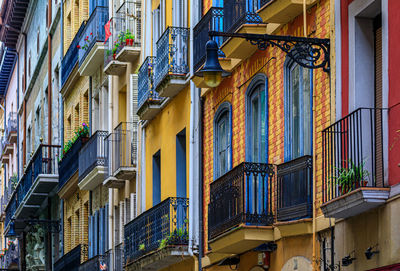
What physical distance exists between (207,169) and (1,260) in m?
38.8

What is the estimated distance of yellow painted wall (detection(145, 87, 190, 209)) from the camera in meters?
24.0

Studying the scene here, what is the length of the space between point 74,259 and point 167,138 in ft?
35.7

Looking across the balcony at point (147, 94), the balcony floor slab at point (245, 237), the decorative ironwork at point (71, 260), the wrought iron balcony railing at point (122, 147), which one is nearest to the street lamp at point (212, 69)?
the balcony floor slab at point (245, 237)

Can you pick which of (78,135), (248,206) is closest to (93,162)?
(78,135)

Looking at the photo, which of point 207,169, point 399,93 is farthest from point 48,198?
point 399,93

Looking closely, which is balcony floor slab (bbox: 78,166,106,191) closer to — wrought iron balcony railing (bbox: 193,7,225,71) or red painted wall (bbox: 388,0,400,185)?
wrought iron balcony railing (bbox: 193,7,225,71)

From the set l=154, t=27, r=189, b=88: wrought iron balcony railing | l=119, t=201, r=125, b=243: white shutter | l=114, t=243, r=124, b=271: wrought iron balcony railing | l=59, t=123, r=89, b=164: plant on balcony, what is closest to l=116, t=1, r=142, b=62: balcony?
l=119, t=201, r=125, b=243: white shutter

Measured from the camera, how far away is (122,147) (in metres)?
29.0

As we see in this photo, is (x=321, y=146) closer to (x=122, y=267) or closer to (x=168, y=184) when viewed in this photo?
(x=168, y=184)

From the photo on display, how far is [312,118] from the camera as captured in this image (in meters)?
16.5

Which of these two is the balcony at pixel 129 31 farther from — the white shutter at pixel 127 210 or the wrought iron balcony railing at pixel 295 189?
the wrought iron balcony railing at pixel 295 189

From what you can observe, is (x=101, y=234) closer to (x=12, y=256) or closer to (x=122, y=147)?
(x=122, y=147)

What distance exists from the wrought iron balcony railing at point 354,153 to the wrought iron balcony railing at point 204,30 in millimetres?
5846

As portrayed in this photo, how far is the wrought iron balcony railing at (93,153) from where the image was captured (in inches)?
1223
